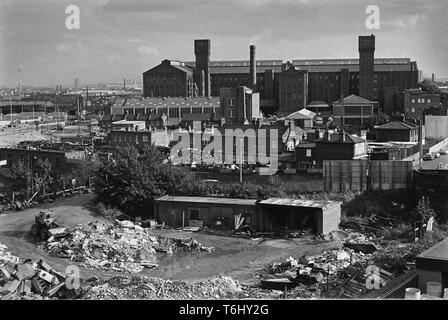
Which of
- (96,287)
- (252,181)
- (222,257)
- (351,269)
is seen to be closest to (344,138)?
(252,181)

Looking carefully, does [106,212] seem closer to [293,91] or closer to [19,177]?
[19,177]

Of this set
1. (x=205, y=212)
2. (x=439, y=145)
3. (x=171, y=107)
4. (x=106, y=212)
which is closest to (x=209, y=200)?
(x=205, y=212)

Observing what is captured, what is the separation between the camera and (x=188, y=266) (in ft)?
30.8

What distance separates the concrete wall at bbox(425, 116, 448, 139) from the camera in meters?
23.3

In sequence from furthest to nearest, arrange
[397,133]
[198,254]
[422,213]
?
1. [397,133]
2. [422,213]
3. [198,254]

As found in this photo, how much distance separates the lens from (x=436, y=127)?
77.4ft

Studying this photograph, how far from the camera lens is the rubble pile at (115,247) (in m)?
9.32

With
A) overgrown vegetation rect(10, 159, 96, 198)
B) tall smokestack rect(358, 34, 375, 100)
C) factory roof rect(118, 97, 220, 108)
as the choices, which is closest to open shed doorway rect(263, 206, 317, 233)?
overgrown vegetation rect(10, 159, 96, 198)

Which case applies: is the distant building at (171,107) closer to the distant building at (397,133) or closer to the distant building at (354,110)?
the distant building at (354,110)

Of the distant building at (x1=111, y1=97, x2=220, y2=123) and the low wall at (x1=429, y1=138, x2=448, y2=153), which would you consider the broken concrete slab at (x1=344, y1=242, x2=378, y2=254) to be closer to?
the low wall at (x1=429, y1=138, x2=448, y2=153)

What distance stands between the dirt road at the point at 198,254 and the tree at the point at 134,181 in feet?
2.03

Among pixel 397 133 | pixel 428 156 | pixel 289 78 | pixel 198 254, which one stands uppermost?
pixel 289 78

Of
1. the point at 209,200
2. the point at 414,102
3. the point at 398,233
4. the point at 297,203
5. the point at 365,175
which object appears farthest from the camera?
the point at 414,102

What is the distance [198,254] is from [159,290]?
331cm
